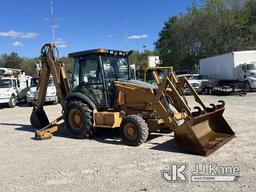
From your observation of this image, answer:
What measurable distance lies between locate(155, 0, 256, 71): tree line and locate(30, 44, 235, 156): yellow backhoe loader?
104 feet

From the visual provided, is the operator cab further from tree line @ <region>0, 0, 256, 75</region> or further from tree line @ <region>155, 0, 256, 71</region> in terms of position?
tree line @ <region>155, 0, 256, 71</region>

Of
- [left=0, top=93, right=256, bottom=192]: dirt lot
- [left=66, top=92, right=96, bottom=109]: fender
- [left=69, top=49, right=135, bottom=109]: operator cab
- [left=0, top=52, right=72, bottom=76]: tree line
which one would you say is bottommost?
[left=0, top=93, right=256, bottom=192]: dirt lot

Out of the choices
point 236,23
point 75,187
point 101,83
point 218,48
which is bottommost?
point 75,187

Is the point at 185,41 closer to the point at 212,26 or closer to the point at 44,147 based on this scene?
the point at 212,26

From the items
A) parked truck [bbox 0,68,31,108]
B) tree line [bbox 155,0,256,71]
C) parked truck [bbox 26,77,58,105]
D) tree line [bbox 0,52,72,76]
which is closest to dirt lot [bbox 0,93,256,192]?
parked truck [bbox 26,77,58,105]

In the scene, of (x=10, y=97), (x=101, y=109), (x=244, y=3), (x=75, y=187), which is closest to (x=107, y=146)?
(x=101, y=109)

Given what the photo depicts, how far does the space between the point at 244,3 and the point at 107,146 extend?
38.1m

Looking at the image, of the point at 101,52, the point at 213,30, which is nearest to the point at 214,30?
the point at 213,30

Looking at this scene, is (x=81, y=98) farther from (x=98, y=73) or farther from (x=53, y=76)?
(x=53, y=76)

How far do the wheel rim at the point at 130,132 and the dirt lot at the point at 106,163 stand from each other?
0.35 m

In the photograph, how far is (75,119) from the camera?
11.0m

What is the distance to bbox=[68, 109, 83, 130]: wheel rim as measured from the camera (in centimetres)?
1086

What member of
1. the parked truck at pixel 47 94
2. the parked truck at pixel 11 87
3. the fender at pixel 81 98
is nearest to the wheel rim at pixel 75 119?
the fender at pixel 81 98

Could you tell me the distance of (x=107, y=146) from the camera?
9656mm
